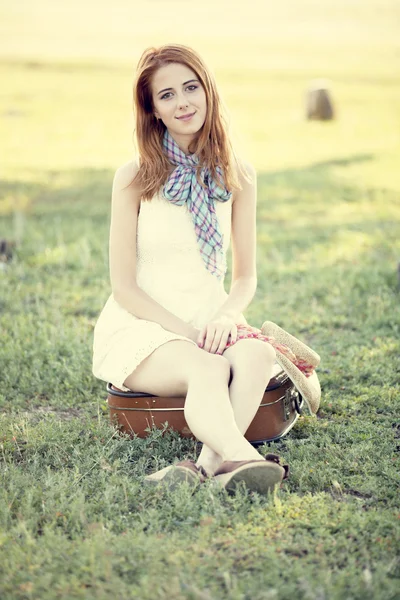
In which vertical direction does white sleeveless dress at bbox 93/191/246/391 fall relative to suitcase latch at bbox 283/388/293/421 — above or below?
above

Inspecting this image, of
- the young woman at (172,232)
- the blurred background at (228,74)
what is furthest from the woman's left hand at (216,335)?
the blurred background at (228,74)

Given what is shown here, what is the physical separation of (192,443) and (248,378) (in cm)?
58

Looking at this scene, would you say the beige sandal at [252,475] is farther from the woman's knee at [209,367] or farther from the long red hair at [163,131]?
the long red hair at [163,131]

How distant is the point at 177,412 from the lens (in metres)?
3.94

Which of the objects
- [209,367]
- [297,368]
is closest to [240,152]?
[297,368]

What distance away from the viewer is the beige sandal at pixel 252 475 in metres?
3.24

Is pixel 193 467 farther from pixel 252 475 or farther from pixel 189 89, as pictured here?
pixel 189 89

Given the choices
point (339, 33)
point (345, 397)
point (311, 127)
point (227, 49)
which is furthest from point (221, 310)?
point (339, 33)

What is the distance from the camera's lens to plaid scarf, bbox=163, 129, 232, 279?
13.5 feet

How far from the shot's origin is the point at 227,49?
3403cm

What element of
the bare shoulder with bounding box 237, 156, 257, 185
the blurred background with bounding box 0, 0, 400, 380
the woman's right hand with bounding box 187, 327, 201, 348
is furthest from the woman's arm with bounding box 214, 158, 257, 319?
the woman's right hand with bounding box 187, 327, 201, 348

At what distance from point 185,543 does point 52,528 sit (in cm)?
56

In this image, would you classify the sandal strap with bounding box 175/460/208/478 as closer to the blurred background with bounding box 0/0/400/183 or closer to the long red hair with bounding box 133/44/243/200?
the long red hair with bounding box 133/44/243/200

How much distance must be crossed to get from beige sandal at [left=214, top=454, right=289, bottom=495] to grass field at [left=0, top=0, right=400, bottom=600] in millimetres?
57
